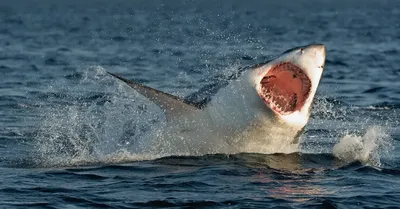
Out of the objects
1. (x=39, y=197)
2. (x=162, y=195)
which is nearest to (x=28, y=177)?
(x=39, y=197)

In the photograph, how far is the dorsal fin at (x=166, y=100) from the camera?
38.2 ft

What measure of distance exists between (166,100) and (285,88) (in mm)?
1562

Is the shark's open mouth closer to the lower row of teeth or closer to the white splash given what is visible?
the lower row of teeth

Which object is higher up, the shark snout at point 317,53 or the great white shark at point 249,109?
the shark snout at point 317,53

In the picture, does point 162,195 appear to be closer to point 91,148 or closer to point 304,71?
point 304,71

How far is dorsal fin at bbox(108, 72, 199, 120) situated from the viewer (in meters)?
11.7

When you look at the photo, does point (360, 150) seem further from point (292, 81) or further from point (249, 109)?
point (292, 81)

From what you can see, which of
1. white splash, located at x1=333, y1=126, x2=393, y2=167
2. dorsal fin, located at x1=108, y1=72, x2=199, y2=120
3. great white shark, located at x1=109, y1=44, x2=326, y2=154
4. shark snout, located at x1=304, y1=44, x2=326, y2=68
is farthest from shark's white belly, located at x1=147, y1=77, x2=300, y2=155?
white splash, located at x1=333, y1=126, x2=393, y2=167

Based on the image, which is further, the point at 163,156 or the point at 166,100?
the point at 163,156

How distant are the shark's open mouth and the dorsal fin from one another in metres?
1.14

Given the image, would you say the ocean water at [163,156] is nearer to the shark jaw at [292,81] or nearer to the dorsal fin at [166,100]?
the dorsal fin at [166,100]

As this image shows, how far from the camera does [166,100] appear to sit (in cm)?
1176

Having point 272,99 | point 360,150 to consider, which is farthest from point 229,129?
point 360,150

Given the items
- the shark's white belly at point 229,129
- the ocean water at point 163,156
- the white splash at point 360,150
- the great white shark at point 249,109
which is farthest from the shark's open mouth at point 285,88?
the white splash at point 360,150
